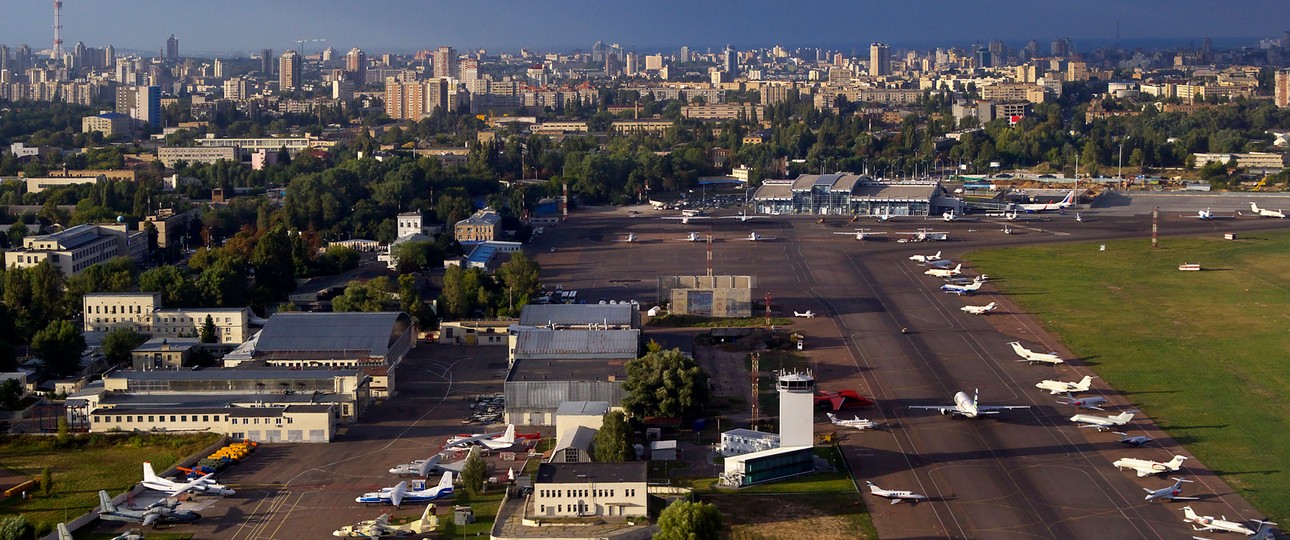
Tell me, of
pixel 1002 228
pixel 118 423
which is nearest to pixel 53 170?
pixel 1002 228

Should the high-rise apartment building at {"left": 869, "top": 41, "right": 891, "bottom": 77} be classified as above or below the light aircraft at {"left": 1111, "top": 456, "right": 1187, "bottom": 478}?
above

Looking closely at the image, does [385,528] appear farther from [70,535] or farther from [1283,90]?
[1283,90]

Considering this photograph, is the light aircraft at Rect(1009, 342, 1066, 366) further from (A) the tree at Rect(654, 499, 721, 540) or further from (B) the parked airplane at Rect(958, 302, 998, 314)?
(A) the tree at Rect(654, 499, 721, 540)

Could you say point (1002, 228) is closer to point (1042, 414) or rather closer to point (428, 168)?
point (428, 168)

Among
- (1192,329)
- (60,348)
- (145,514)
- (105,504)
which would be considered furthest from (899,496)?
(60,348)

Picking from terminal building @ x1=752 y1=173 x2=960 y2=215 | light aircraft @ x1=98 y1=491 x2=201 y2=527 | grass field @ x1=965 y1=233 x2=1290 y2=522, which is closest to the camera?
light aircraft @ x1=98 y1=491 x2=201 y2=527

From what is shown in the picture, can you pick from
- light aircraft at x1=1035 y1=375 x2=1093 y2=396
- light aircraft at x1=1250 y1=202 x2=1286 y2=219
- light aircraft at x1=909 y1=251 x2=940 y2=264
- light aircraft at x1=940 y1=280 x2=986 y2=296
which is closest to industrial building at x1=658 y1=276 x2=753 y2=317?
light aircraft at x1=940 y1=280 x2=986 y2=296

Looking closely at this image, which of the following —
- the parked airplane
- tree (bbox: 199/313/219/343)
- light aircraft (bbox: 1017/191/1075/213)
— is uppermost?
light aircraft (bbox: 1017/191/1075/213)
